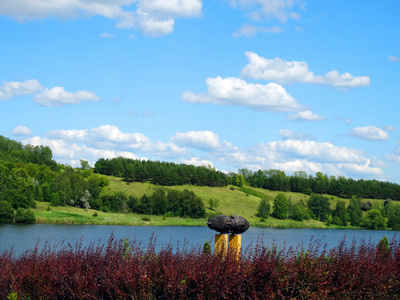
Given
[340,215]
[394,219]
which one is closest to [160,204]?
[340,215]

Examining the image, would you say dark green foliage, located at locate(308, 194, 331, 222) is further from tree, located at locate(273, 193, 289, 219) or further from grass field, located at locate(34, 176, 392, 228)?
tree, located at locate(273, 193, 289, 219)

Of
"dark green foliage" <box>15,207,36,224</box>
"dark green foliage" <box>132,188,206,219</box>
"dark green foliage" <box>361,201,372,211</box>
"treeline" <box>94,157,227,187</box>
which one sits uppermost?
"treeline" <box>94,157,227,187</box>

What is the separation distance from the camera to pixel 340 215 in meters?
138

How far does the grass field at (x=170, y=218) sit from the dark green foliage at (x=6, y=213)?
428 centimetres

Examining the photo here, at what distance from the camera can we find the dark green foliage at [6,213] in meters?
76.6

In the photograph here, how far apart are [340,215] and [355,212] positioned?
4480mm

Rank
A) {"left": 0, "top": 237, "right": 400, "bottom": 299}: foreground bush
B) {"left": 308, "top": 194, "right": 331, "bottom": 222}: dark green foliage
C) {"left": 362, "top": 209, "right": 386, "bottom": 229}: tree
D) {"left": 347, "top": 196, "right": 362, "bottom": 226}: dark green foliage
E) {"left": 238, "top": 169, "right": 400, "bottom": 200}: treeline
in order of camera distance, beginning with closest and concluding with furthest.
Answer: {"left": 0, "top": 237, "right": 400, "bottom": 299}: foreground bush
{"left": 362, "top": 209, "right": 386, "bottom": 229}: tree
{"left": 347, "top": 196, "right": 362, "bottom": 226}: dark green foliage
{"left": 308, "top": 194, "right": 331, "bottom": 222}: dark green foliage
{"left": 238, "top": 169, "right": 400, "bottom": 200}: treeline

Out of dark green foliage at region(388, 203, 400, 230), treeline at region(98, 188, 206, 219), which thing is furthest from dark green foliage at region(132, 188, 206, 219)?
dark green foliage at region(388, 203, 400, 230)

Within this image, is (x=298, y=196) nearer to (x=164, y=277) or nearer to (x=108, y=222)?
(x=108, y=222)

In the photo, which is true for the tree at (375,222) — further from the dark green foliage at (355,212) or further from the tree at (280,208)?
the tree at (280,208)

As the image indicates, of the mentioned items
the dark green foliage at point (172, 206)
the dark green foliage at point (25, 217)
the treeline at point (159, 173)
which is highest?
the treeline at point (159, 173)

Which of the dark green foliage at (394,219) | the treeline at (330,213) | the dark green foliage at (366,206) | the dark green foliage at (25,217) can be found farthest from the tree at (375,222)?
the dark green foliage at (25,217)

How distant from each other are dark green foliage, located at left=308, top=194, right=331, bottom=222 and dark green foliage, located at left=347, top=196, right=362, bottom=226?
688cm

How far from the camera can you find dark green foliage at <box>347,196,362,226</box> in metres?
132
